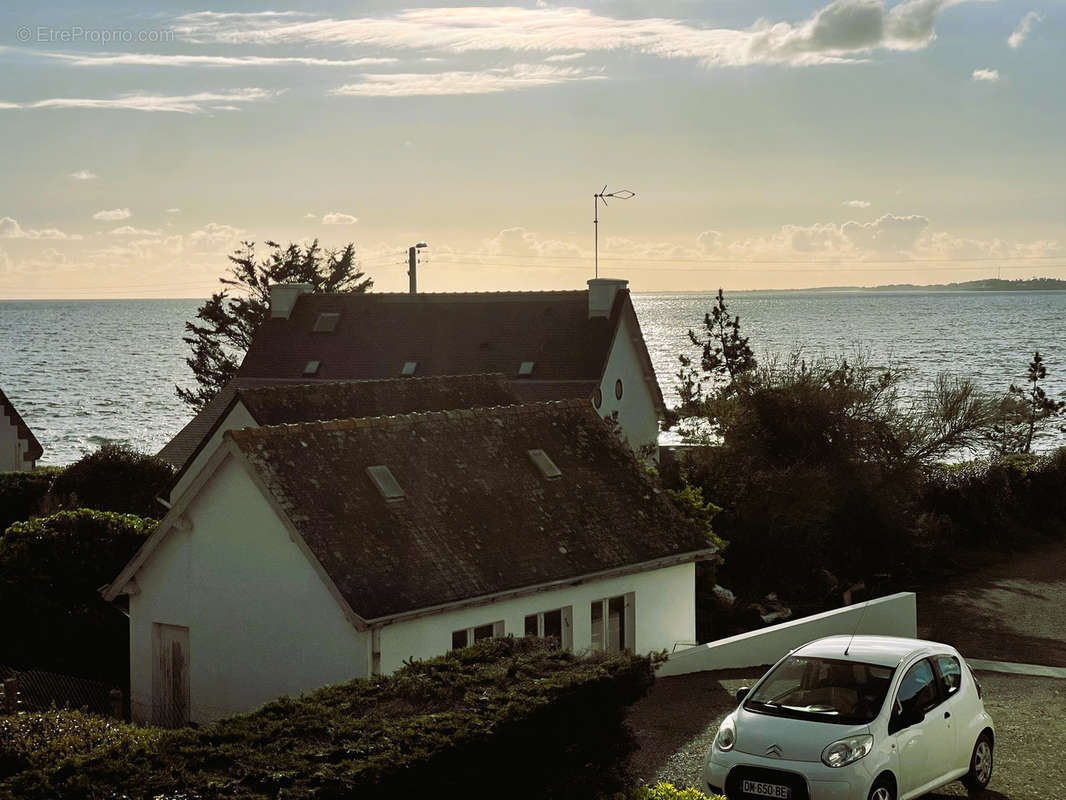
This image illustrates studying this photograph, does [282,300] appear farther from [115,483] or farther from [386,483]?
[386,483]

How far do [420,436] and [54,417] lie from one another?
94.2 m

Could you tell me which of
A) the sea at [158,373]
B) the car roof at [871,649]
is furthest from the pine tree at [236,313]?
the car roof at [871,649]

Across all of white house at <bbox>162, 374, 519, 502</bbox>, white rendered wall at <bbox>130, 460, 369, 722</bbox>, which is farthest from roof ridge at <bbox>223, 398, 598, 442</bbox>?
white house at <bbox>162, 374, 519, 502</bbox>

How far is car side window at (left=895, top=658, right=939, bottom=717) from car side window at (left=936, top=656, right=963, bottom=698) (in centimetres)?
18

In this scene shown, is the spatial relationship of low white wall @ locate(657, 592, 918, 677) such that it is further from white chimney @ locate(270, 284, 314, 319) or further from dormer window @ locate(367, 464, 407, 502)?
white chimney @ locate(270, 284, 314, 319)

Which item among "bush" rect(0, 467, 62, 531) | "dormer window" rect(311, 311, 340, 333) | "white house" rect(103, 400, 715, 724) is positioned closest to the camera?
"white house" rect(103, 400, 715, 724)

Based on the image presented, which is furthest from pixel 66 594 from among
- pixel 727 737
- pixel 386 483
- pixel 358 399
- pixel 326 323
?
pixel 326 323

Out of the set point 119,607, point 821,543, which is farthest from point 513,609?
point 821,543

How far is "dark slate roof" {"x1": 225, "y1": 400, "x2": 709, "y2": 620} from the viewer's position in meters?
21.2

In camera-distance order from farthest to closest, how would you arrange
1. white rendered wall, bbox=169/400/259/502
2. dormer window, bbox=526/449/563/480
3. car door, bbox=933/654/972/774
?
white rendered wall, bbox=169/400/259/502, dormer window, bbox=526/449/563/480, car door, bbox=933/654/972/774

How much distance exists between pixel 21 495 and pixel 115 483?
99.9 inches

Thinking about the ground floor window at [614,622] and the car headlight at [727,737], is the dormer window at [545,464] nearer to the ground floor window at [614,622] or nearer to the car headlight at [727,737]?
the ground floor window at [614,622]

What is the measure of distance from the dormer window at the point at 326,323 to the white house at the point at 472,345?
50 millimetres

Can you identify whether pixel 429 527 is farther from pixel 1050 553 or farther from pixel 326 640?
pixel 1050 553
